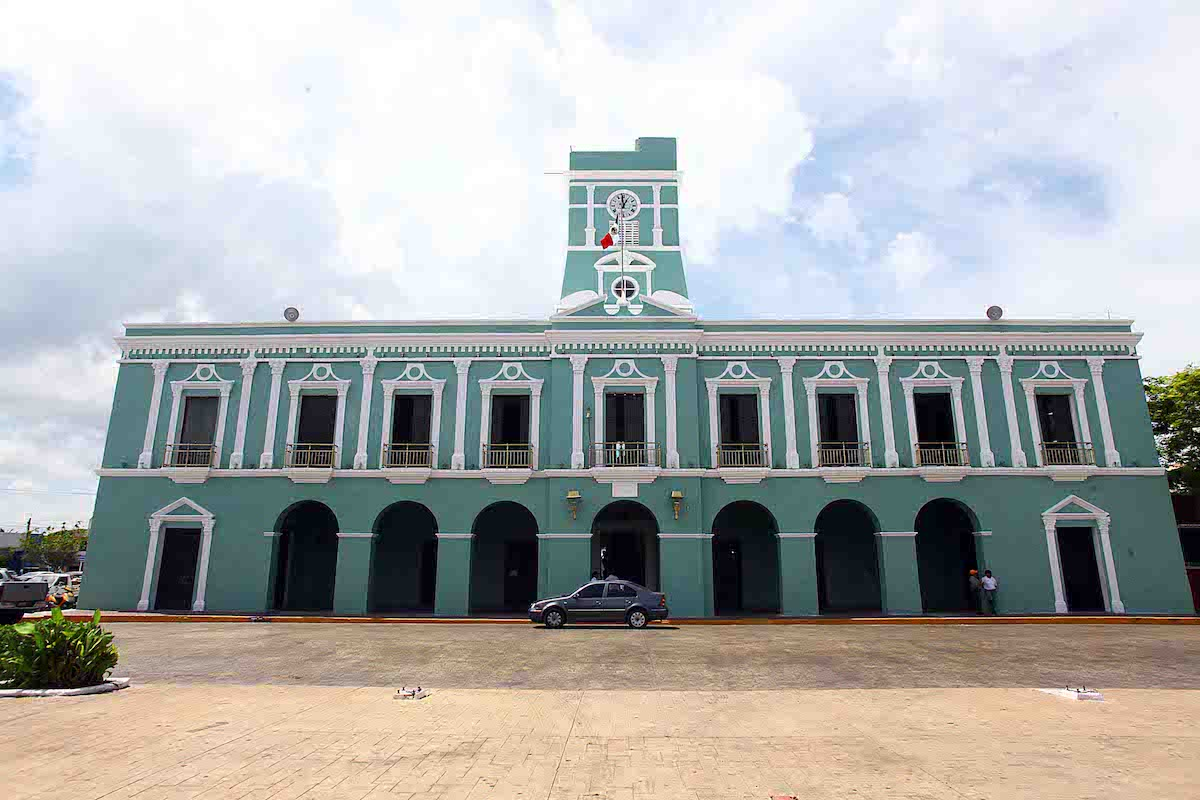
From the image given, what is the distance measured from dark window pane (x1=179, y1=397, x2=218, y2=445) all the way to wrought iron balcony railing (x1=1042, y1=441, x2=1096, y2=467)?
25931mm

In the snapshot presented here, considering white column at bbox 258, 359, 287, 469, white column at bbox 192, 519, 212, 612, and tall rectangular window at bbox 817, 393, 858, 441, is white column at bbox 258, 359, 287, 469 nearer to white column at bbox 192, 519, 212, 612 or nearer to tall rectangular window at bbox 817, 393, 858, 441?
white column at bbox 192, 519, 212, 612

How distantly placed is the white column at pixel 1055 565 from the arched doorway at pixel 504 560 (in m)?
15.5

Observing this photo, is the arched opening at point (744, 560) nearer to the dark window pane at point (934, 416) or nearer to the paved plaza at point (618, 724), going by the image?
the dark window pane at point (934, 416)

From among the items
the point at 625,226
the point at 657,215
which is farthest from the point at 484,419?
the point at 657,215

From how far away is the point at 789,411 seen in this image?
22203 mm

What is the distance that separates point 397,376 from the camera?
2278cm

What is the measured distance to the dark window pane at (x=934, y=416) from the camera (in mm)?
22297

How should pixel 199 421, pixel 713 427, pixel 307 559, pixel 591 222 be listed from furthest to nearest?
pixel 591 222
pixel 307 559
pixel 199 421
pixel 713 427

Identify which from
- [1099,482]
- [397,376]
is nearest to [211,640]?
[397,376]

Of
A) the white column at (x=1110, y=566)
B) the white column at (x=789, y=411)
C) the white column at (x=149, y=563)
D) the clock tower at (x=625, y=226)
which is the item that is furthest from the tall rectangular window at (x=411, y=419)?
the white column at (x=1110, y=566)

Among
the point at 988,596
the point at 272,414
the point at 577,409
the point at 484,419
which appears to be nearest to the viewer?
the point at 988,596

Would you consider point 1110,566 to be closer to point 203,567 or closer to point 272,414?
point 272,414

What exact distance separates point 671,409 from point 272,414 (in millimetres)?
12531

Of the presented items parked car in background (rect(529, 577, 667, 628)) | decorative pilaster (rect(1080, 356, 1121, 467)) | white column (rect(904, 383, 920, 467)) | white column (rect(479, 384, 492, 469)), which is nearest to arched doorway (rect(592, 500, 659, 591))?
parked car in background (rect(529, 577, 667, 628))
